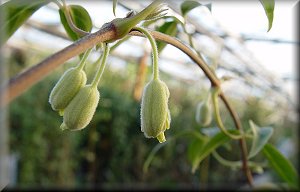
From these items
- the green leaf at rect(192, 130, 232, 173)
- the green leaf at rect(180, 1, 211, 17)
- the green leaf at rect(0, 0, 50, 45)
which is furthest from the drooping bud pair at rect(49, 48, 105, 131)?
the green leaf at rect(192, 130, 232, 173)

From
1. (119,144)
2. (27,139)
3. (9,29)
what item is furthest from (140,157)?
(9,29)

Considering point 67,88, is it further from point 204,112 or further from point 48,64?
point 204,112

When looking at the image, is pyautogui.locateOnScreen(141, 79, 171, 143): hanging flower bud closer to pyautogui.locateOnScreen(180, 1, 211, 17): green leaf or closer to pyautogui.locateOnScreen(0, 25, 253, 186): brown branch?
pyautogui.locateOnScreen(0, 25, 253, 186): brown branch

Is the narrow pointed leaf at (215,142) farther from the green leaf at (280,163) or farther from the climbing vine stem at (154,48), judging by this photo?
the climbing vine stem at (154,48)

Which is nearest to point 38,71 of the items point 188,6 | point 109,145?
point 188,6

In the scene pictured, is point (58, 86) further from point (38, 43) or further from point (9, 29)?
point (38, 43)

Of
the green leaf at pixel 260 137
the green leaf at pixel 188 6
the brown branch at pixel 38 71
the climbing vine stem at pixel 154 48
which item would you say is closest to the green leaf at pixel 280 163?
the green leaf at pixel 260 137

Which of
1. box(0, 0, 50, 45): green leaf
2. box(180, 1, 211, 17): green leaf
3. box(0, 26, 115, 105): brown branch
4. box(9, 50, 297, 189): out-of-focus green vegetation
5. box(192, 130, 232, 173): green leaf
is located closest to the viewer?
box(0, 26, 115, 105): brown branch
